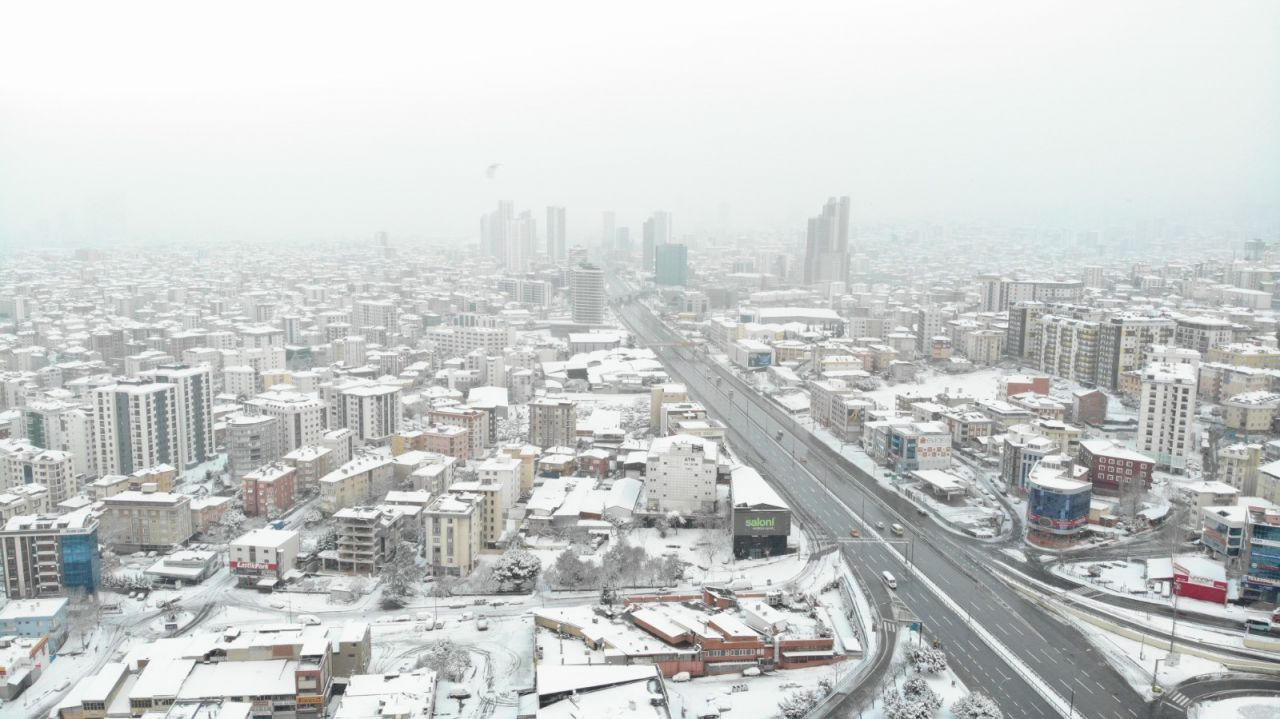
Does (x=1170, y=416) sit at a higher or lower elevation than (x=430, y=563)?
higher

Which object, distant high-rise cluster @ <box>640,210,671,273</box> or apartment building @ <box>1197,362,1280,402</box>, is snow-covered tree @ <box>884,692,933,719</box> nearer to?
apartment building @ <box>1197,362,1280,402</box>

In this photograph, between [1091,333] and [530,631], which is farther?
[1091,333]

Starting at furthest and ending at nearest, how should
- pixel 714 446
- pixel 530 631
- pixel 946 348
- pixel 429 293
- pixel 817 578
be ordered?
pixel 429 293 < pixel 946 348 < pixel 714 446 < pixel 817 578 < pixel 530 631

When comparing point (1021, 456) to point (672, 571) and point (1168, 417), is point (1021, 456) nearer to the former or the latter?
point (1168, 417)

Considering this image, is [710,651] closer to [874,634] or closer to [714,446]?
[874,634]

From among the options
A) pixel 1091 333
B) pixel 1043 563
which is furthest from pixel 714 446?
pixel 1091 333

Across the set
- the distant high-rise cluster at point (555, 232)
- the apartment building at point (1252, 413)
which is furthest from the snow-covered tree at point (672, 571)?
the distant high-rise cluster at point (555, 232)

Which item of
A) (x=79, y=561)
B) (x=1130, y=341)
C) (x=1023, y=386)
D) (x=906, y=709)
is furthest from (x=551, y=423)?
(x=1130, y=341)
